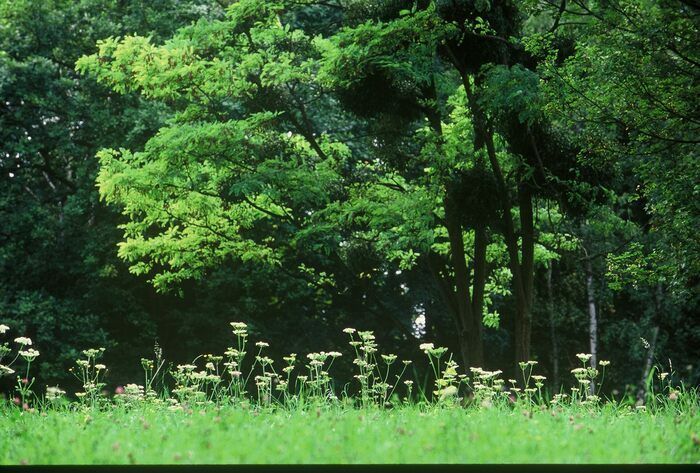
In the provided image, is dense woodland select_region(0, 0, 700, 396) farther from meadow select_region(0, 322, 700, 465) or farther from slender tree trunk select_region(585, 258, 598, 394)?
meadow select_region(0, 322, 700, 465)

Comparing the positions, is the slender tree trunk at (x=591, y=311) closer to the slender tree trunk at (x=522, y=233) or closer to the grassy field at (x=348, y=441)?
the slender tree trunk at (x=522, y=233)

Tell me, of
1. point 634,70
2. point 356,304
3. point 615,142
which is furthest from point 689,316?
point 634,70

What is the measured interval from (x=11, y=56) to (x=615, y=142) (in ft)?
35.9

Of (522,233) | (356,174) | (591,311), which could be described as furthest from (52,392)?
(591,311)

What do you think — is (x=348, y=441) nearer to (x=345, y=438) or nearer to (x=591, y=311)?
(x=345, y=438)

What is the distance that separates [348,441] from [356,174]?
21.9 ft

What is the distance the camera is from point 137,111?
1337 centimetres

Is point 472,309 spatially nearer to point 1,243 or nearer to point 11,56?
point 1,243

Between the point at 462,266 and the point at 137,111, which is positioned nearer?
the point at 462,266

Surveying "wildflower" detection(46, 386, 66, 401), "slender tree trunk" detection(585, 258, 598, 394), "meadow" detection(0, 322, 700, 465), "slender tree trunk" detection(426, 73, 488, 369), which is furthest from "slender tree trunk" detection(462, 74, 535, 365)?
"slender tree trunk" detection(585, 258, 598, 394)

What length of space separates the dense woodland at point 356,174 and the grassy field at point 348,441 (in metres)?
2.46

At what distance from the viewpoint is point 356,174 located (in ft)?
33.1

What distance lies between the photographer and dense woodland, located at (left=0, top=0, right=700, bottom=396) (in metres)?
6.82

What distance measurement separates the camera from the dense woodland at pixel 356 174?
22.4 feet
